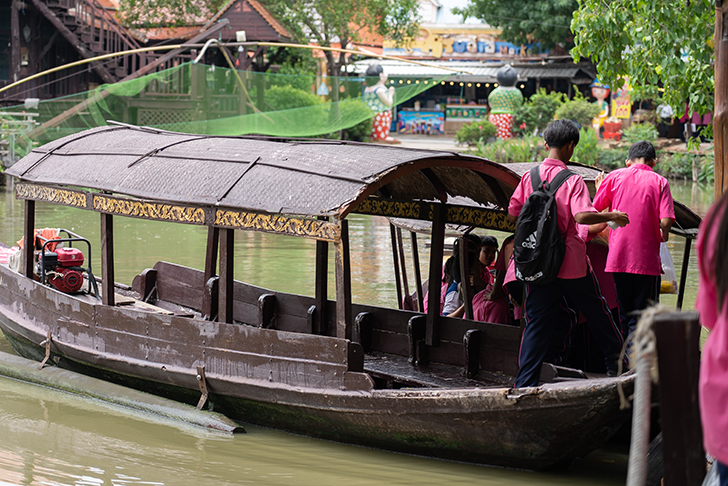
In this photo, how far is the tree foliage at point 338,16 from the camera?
2506 cm

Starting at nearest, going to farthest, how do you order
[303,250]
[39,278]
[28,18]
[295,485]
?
[295,485]
[39,278]
[303,250]
[28,18]

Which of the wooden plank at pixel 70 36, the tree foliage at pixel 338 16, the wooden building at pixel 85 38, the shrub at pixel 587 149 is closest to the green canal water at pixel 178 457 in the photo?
the wooden building at pixel 85 38

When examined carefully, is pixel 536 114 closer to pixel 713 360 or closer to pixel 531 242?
pixel 531 242

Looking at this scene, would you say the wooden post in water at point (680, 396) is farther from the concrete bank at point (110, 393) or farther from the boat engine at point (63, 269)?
the boat engine at point (63, 269)

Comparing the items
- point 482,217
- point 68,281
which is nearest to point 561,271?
point 482,217

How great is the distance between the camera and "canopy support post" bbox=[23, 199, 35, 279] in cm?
650

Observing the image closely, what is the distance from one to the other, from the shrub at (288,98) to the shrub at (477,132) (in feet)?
18.1

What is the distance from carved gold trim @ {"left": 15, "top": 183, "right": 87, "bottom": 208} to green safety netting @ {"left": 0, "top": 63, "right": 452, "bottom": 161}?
33.8ft

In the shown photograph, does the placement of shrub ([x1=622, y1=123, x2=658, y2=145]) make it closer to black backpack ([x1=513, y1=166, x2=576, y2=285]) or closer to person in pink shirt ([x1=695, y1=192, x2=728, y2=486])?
black backpack ([x1=513, y1=166, x2=576, y2=285])

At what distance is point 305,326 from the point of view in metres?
6.45

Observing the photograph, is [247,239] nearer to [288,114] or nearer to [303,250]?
[303,250]

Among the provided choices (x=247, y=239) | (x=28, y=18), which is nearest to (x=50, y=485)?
(x=247, y=239)

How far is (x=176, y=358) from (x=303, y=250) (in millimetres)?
8504

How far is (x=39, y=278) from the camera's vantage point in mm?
6992
